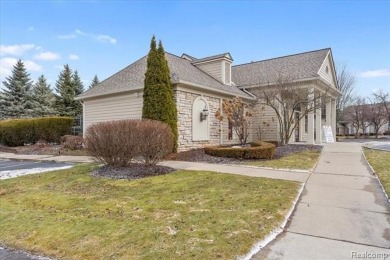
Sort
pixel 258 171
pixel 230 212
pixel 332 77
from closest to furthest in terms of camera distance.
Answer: pixel 230 212
pixel 258 171
pixel 332 77

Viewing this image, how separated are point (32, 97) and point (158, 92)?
91.0 feet

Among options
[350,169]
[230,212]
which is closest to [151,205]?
[230,212]

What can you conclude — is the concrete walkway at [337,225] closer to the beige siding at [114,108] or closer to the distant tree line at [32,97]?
the beige siding at [114,108]

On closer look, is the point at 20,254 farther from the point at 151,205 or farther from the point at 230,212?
the point at 230,212

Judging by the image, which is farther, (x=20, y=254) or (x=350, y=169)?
(x=350, y=169)

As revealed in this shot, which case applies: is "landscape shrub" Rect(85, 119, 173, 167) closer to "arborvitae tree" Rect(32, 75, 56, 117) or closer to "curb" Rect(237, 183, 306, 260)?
"curb" Rect(237, 183, 306, 260)

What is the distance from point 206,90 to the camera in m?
14.1

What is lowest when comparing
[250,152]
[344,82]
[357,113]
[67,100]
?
[250,152]

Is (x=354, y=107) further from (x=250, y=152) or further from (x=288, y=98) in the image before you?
(x=250, y=152)

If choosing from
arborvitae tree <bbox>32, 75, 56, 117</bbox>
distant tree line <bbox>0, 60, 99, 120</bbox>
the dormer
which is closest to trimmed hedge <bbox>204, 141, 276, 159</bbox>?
the dormer

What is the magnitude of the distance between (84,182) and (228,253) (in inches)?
198

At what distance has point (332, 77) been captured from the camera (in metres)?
21.8

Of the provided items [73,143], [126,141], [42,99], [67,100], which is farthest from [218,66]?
[42,99]

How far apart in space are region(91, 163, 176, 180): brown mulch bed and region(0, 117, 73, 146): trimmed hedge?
11.4 meters
